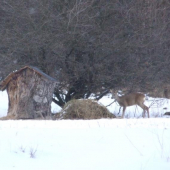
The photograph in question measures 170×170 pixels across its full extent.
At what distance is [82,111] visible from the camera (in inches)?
486

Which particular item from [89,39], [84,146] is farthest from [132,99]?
[84,146]

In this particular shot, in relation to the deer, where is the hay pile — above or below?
below

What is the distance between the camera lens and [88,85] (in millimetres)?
16172

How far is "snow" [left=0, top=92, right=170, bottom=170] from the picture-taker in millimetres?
6426

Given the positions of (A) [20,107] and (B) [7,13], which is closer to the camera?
(A) [20,107]

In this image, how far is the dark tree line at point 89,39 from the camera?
14.5 m

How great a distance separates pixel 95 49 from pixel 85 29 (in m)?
0.83

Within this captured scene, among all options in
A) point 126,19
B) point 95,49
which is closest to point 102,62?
point 95,49

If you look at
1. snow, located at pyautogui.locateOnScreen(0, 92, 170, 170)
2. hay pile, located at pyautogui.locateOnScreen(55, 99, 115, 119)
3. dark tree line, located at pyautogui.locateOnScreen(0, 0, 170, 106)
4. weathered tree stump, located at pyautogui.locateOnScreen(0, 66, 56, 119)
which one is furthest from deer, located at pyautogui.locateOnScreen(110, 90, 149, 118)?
snow, located at pyautogui.locateOnScreen(0, 92, 170, 170)

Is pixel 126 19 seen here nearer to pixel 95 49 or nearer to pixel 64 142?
pixel 95 49

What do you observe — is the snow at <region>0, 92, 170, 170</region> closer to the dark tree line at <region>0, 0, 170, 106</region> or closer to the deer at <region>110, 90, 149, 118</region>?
the dark tree line at <region>0, 0, 170, 106</region>

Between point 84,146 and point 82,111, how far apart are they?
5.28 metres

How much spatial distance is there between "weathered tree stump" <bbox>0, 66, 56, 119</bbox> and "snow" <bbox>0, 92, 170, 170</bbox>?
14.2ft

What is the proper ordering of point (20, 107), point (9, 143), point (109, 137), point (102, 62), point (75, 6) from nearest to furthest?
point (9, 143) → point (109, 137) → point (20, 107) → point (75, 6) → point (102, 62)
